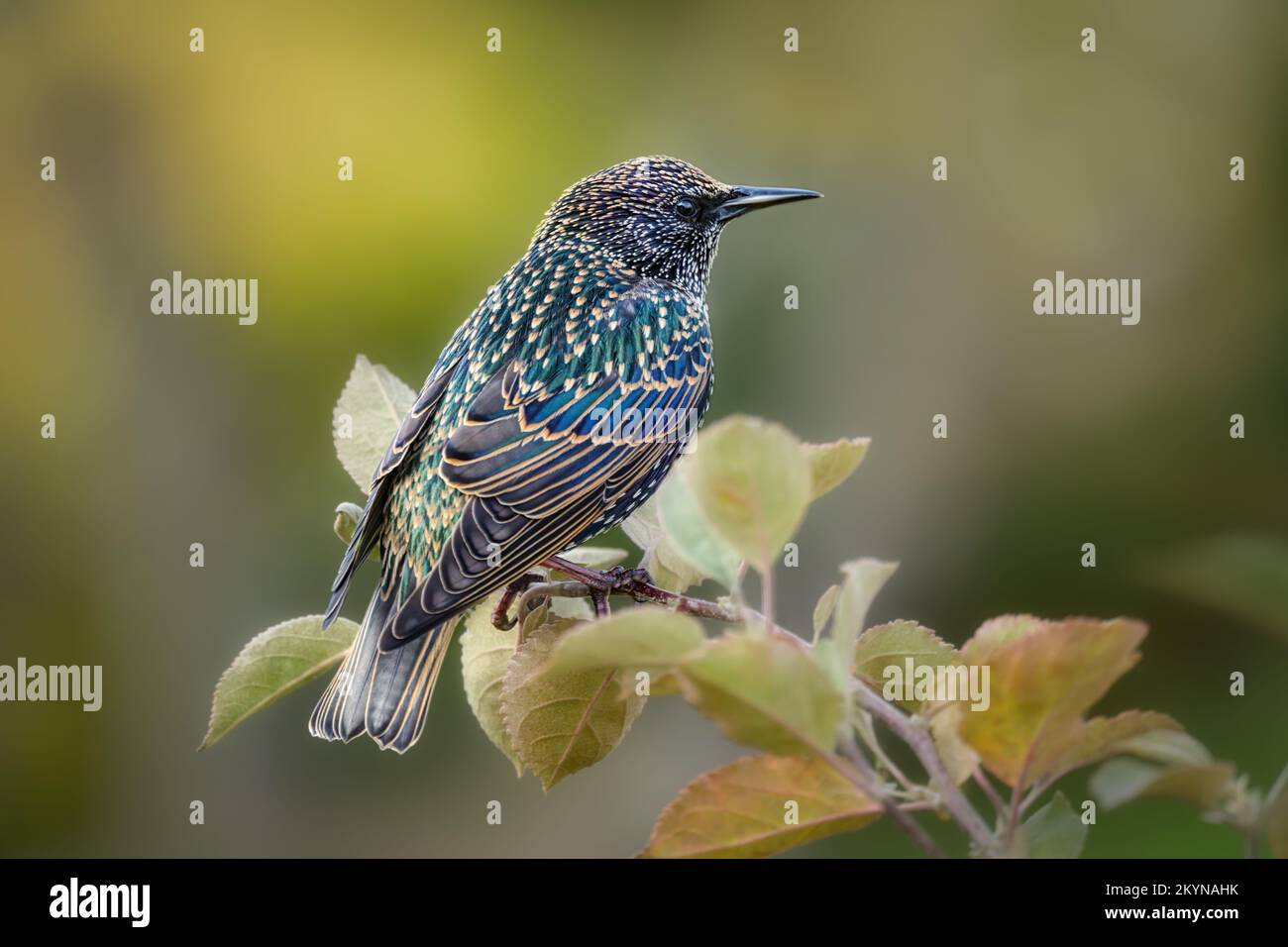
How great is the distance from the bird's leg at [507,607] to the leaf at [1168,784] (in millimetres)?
1294

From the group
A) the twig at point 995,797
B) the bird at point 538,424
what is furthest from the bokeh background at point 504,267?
the twig at point 995,797

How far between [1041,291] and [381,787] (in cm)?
420

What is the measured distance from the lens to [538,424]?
301cm

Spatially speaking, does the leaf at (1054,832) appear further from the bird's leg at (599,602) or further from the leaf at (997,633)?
the bird's leg at (599,602)

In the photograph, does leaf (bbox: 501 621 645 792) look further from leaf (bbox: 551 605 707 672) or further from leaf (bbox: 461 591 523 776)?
leaf (bbox: 551 605 707 672)

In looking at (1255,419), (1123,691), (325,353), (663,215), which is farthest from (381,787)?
(1255,419)

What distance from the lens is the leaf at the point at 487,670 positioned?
7.14ft

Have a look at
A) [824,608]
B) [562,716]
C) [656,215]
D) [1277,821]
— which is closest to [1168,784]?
[1277,821]

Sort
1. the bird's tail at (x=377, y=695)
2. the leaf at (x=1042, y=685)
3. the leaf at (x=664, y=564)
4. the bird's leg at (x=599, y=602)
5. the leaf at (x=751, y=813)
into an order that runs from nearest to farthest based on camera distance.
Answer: the leaf at (x=1042, y=685)
the leaf at (x=751, y=813)
the leaf at (x=664, y=564)
the bird's leg at (x=599, y=602)
the bird's tail at (x=377, y=695)

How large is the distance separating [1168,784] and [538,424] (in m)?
2.04

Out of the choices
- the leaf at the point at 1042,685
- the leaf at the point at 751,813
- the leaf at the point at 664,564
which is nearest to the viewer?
the leaf at the point at 1042,685

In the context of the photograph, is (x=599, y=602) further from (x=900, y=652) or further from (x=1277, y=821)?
(x=1277, y=821)

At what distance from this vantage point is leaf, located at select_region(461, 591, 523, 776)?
7.14 ft

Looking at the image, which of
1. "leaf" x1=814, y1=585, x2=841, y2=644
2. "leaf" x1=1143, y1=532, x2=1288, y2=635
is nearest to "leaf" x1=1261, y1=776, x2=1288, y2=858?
"leaf" x1=1143, y1=532, x2=1288, y2=635
